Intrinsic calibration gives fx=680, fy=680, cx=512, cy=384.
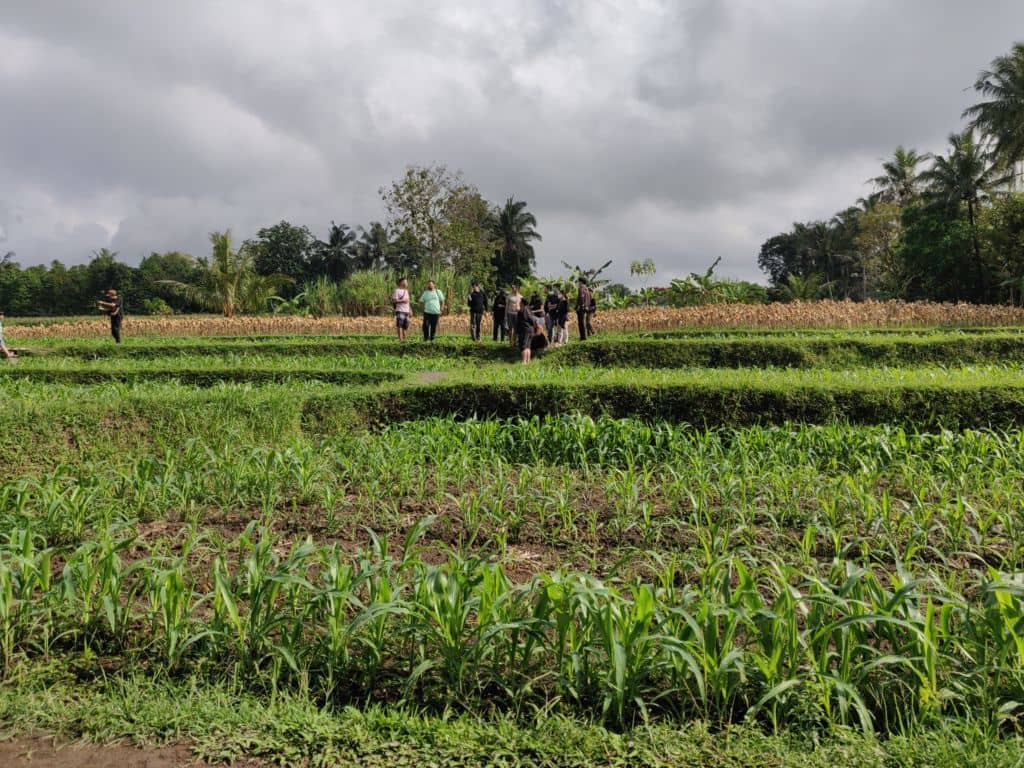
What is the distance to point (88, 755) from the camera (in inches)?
93.3

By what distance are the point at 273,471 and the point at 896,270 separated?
3980 centimetres

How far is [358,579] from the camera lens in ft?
9.70

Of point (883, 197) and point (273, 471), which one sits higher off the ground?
point (883, 197)

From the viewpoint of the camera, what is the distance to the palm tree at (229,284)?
33.3m

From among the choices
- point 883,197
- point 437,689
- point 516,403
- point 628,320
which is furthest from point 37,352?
point 883,197

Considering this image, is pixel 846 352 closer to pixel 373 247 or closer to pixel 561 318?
pixel 561 318

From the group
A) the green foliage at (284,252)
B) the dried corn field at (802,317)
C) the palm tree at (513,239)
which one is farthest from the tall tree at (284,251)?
the dried corn field at (802,317)

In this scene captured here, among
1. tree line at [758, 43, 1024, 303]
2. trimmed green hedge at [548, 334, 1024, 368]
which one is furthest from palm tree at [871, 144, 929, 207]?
trimmed green hedge at [548, 334, 1024, 368]

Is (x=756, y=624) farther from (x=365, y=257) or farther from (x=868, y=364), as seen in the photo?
(x=365, y=257)

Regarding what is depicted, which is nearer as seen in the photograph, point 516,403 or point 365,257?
point 516,403

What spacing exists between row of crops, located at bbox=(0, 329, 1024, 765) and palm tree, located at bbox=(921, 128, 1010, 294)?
2846cm

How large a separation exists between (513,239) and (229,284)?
2516cm

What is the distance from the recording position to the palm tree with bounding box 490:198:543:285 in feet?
172

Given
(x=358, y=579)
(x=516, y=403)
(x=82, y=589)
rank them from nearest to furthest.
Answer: (x=358, y=579)
(x=82, y=589)
(x=516, y=403)
